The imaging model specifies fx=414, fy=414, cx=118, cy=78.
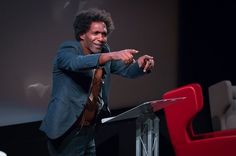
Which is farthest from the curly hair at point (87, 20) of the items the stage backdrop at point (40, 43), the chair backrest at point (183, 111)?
the stage backdrop at point (40, 43)

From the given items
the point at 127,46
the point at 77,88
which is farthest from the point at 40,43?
the point at 77,88

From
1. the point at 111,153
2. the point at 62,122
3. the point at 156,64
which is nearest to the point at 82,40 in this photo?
the point at 62,122

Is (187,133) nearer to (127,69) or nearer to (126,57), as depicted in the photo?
(127,69)

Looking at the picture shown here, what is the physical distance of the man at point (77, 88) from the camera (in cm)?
233

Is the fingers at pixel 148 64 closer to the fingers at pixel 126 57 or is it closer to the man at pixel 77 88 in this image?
the man at pixel 77 88

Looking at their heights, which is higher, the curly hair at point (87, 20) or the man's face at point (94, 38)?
the curly hair at point (87, 20)

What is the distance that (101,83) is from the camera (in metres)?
2.49

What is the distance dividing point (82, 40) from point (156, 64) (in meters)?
2.59

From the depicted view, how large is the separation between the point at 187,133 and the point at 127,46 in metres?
1.81

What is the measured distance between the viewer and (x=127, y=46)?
4578 millimetres

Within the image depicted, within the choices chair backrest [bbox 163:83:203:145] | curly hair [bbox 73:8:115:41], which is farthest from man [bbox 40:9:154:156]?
chair backrest [bbox 163:83:203:145]

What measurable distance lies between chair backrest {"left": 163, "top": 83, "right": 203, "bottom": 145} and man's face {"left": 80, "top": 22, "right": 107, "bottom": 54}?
723 mm

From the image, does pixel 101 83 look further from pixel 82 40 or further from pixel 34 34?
pixel 34 34

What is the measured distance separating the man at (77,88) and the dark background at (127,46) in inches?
48.5
